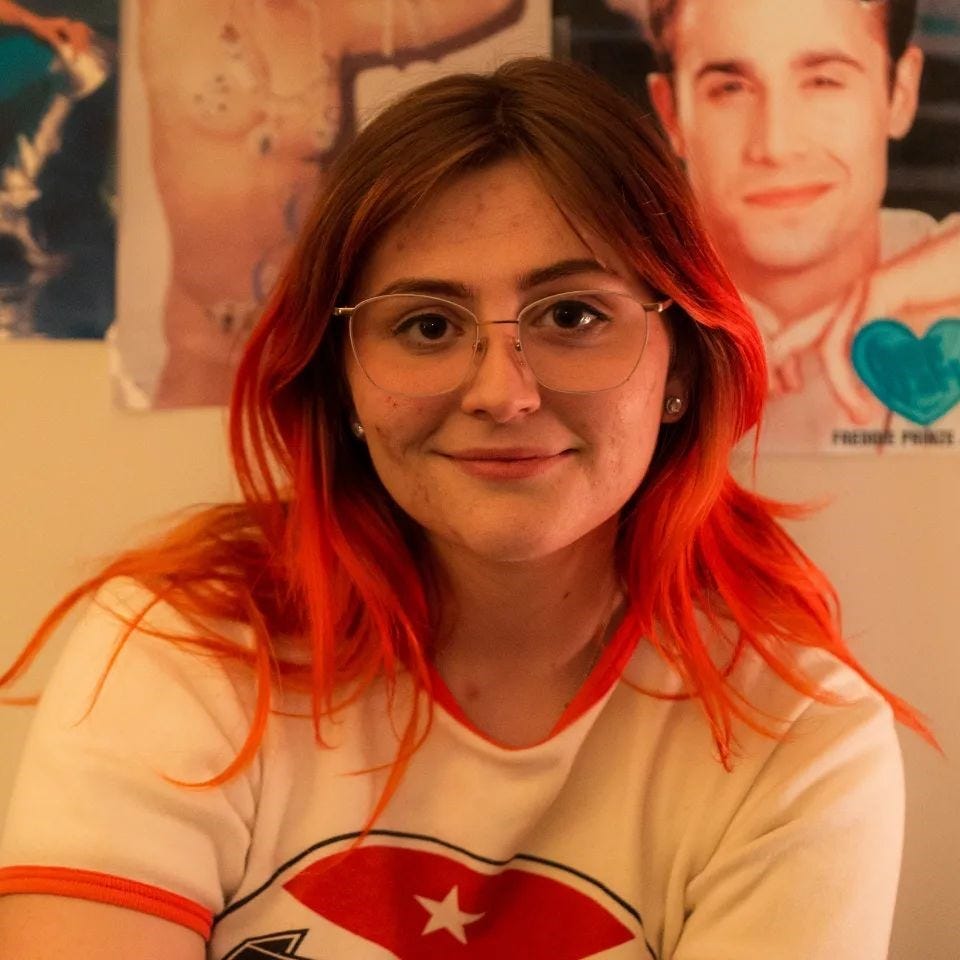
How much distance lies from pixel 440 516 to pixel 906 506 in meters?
0.61

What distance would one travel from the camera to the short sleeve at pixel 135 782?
2.41ft

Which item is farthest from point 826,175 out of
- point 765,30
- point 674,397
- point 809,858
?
point 809,858

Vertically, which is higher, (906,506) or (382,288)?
(382,288)

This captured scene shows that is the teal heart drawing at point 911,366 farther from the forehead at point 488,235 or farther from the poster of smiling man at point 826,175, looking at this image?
the forehead at point 488,235

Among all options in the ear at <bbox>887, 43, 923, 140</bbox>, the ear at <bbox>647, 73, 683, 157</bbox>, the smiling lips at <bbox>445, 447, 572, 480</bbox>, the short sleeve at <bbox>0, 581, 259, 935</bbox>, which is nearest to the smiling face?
the smiling lips at <bbox>445, 447, 572, 480</bbox>

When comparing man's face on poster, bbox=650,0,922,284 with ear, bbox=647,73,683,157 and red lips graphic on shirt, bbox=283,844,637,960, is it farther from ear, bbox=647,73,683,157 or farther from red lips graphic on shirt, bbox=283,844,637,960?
red lips graphic on shirt, bbox=283,844,637,960

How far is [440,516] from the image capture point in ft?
2.65

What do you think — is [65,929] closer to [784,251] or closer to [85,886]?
[85,886]

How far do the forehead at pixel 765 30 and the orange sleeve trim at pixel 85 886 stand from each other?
0.95 metres

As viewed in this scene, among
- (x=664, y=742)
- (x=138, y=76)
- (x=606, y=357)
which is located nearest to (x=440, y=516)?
(x=606, y=357)

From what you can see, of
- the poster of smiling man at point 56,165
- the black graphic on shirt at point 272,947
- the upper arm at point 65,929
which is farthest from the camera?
the poster of smiling man at point 56,165

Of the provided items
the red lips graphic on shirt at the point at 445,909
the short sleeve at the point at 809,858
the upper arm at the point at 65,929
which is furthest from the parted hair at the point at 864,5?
the upper arm at the point at 65,929

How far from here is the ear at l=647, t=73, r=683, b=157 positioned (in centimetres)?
106

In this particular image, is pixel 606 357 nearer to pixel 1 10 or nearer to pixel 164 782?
pixel 164 782
